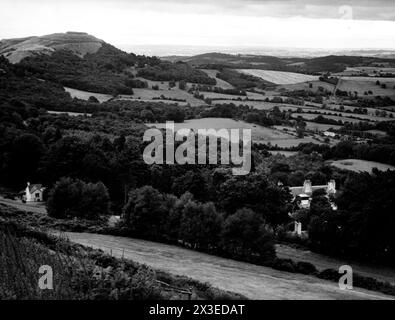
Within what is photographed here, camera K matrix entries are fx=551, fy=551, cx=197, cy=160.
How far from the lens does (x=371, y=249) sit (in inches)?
1150

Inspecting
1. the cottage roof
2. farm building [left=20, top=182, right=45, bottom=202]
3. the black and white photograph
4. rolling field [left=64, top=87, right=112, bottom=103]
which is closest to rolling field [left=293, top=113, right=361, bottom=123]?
the black and white photograph

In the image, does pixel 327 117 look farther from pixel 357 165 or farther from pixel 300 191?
pixel 300 191

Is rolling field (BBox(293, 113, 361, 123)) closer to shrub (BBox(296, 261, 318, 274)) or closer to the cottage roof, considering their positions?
the cottage roof

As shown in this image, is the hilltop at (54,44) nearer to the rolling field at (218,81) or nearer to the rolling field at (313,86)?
the rolling field at (218,81)

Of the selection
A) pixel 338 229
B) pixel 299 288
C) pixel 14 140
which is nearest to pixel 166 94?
pixel 14 140

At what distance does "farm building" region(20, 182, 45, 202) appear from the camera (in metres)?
41.3

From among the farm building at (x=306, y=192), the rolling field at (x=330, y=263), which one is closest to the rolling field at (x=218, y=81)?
the farm building at (x=306, y=192)

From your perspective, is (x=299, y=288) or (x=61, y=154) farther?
(x=61, y=154)

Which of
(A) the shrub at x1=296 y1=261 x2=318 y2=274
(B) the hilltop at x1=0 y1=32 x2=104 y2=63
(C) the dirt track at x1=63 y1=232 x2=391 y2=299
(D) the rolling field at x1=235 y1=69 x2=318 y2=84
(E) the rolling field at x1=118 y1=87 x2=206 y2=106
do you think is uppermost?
(B) the hilltop at x1=0 y1=32 x2=104 y2=63

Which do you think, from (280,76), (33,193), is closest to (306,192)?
(33,193)

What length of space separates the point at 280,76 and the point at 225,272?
3680 inches

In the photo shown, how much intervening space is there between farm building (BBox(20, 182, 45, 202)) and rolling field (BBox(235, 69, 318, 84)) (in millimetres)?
66950
